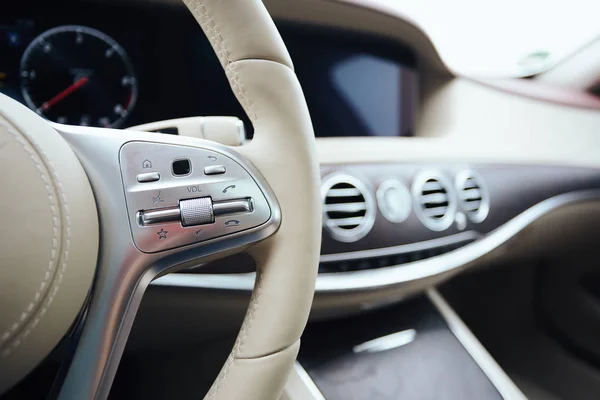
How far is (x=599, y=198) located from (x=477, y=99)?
0.30 meters

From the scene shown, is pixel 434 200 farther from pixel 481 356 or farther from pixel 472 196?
pixel 481 356

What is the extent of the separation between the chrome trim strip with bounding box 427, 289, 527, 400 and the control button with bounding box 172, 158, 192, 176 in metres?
0.62

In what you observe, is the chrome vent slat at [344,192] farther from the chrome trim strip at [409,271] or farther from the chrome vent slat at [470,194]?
the chrome vent slat at [470,194]

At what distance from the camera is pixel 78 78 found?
91cm

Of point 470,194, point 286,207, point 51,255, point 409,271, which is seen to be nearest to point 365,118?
point 470,194

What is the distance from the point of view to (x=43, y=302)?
0.41 metres

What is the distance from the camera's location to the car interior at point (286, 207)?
1.42 feet

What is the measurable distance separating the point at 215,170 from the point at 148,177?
53 millimetres

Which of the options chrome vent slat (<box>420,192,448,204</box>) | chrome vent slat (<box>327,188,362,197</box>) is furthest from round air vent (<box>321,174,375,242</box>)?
chrome vent slat (<box>420,192,448,204</box>)

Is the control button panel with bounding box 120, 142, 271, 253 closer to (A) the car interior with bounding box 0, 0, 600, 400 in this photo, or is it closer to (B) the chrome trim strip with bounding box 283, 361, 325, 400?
(A) the car interior with bounding box 0, 0, 600, 400

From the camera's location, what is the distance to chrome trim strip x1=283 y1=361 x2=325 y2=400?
0.75 meters

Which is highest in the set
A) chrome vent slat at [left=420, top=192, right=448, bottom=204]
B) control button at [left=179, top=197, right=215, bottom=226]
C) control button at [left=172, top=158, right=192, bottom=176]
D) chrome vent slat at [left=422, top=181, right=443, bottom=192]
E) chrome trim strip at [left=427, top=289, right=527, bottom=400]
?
control button at [left=172, top=158, right=192, bottom=176]

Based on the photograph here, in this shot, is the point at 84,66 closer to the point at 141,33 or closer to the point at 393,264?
the point at 141,33

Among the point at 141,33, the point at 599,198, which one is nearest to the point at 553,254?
A: the point at 599,198
